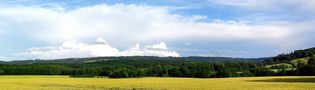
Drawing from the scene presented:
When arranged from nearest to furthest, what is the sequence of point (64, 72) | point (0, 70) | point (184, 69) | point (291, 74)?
point (291, 74)
point (184, 69)
point (0, 70)
point (64, 72)

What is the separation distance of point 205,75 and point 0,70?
248 feet

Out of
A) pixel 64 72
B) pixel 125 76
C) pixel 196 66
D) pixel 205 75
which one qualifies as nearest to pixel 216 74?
pixel 205 75

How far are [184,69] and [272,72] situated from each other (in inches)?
1112

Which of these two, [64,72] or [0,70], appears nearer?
[0,70]

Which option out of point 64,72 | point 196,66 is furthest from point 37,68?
point 196,66

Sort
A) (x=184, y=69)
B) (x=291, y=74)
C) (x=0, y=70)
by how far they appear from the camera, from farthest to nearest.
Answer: (x=0, y=70) → (x=184, y=69) → (x=291, y=74)

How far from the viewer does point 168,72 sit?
16438 cm

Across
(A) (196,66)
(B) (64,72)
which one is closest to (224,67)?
(A) (196,66)

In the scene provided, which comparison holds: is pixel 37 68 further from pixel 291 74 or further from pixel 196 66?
pixel 291 74

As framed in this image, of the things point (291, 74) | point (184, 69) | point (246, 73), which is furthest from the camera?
point (184, 69)

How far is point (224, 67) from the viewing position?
520 feet

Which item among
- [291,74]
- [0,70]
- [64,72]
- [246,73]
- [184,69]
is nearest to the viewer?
[291,74]

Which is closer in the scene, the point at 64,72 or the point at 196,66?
the point at 196,66

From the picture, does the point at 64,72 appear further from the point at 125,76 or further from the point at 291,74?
the point at 291,74
